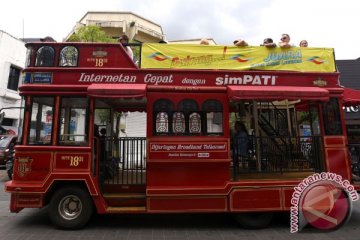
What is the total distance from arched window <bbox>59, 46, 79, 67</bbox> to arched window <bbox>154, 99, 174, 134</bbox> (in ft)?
6.16

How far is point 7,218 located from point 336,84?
753 centimetres

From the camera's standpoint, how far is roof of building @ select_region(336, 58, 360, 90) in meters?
17.8

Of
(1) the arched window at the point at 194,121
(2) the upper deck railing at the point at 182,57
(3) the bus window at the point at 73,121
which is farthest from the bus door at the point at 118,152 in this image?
(1) the arched window at the point at 194,121

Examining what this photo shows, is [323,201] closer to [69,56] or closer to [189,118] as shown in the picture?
[189,118]

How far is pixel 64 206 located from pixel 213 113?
3360 mm

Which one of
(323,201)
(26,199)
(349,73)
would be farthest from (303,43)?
(349,73)

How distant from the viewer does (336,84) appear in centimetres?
658

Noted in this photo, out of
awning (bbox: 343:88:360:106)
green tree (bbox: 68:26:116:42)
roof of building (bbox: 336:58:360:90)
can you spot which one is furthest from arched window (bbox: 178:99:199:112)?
roof of building (bbox: 336:58:360:90)

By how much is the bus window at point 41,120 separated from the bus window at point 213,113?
298cm

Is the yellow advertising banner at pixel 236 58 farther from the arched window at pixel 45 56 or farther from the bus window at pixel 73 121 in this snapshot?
the arched window at pixel 45 56

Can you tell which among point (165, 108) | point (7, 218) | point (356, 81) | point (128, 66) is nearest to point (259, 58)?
point (165, 108)

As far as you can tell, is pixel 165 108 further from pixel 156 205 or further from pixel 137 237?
pixel 137 237

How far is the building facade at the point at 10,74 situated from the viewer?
21531 mm

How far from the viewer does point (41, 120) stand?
6078 mm
